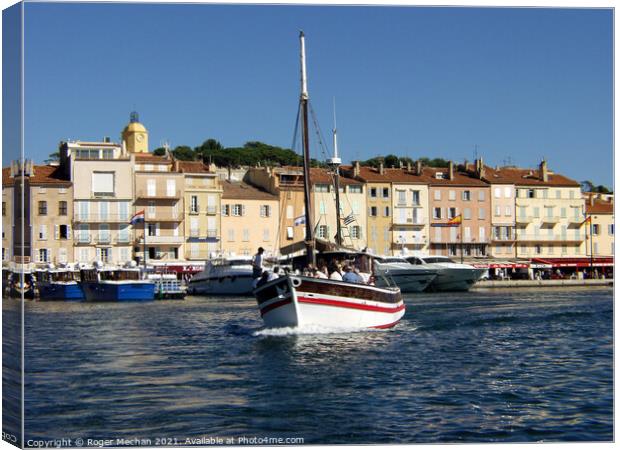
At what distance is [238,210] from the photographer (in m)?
68.3

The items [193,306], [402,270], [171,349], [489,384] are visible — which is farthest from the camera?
[402,270]

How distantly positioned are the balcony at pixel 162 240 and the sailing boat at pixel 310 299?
38.9m

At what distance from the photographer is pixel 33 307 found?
150ft

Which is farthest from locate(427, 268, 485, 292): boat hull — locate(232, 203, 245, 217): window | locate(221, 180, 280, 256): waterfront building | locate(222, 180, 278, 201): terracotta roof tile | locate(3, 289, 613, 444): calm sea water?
locate(3, 289, 613, 444): calm sea water

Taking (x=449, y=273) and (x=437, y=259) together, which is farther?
(x=437, y=259)

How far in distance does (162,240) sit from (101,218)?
8660mm

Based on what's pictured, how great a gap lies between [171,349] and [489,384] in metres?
9.10

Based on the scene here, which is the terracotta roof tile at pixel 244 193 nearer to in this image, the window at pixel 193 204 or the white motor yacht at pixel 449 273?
the window at pixel 193 204

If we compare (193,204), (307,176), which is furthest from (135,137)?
(307,176)

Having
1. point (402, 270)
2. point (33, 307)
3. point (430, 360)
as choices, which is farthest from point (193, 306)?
point (430, 360)

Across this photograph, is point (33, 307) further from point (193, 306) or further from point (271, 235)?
point (271, 235)

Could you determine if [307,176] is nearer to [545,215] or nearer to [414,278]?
[545,215]

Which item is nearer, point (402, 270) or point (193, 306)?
point (193, 306)

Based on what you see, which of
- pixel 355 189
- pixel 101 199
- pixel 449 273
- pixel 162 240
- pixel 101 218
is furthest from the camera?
pixel 162 240
